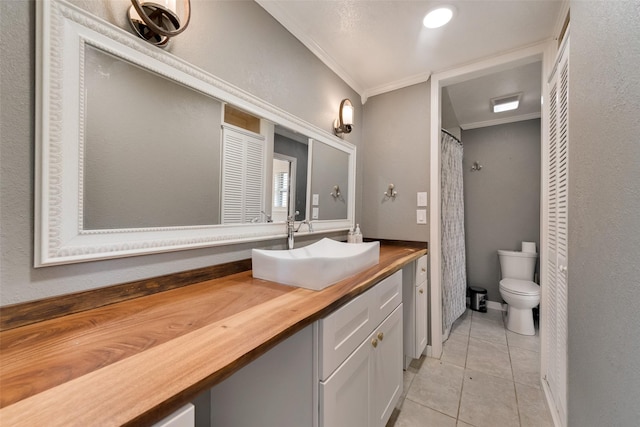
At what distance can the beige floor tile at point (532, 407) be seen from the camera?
1.37 metres

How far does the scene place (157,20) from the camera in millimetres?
852

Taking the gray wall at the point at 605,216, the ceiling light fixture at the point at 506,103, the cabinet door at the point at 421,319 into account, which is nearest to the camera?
the gray wall at the point at 605,216

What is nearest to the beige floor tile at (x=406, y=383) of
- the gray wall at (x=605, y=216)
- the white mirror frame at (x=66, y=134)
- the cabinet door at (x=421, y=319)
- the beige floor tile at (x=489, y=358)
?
the cabinet door at (x=421, y=319)

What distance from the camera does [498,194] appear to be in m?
3.00

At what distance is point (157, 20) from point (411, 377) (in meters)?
2.33

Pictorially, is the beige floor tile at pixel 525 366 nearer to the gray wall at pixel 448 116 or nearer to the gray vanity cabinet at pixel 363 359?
the gray vanity cabinet at pixel 363 359

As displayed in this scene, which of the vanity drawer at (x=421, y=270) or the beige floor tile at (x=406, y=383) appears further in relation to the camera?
the vanity drawer at (x=421, y=270)

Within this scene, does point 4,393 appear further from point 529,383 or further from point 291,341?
point 529,383

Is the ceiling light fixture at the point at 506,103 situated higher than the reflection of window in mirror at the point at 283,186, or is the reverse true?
the ceiling light fixture at the point at 506,103

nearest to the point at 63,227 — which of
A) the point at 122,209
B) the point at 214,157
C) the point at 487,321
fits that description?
the point at 122,209

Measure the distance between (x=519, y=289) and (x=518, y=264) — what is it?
0.46 m

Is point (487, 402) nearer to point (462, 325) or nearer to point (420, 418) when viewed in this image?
point (420, 418)

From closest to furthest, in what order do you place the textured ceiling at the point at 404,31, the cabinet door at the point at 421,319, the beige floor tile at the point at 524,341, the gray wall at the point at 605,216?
the gray wall at the point at 605,216
the textured ceiling at the point at 404,31
the cabinet door at the point at 421,319
the beige floor tile at the point at 524,341

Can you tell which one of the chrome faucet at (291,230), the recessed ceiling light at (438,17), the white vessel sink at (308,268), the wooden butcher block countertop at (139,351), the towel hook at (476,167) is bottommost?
the wooden butcher block countertop at (139,351)
